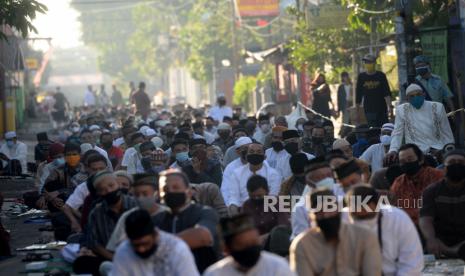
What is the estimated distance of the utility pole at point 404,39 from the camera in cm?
2175

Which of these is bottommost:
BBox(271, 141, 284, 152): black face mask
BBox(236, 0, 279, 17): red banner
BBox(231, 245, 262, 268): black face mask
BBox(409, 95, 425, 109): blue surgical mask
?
BBox(231, 245, 262, 268): black face mask

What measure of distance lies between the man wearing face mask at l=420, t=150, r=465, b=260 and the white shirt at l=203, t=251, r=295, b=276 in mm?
4794

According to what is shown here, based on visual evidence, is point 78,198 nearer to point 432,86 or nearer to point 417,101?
point 417,101

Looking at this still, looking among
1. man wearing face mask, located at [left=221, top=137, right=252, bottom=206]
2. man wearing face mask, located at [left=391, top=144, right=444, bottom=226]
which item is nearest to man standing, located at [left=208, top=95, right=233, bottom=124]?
man wearing face mask, located at [left=221, top=137, right=252, bottom=206]

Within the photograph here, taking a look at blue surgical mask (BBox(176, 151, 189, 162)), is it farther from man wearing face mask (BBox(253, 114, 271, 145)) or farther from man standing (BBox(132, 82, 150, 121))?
man standing (BBox(132, 82, 150, 121))

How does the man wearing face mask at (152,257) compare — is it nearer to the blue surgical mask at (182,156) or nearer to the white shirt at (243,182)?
the white shirt at (243,182)

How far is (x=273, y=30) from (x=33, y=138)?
21.8m

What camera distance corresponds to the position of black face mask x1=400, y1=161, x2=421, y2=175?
13797 mm

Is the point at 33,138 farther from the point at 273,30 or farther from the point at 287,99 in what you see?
the point at 273,30

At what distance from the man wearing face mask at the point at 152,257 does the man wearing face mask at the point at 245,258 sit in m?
0.56

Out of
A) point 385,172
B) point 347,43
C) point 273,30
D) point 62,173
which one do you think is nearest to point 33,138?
point 347,43

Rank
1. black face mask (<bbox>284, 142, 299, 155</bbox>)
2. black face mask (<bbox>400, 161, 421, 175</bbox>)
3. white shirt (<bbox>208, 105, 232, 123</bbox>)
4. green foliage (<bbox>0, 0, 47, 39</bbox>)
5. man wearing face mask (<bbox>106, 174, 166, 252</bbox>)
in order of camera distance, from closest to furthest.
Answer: man wearing face mask (<bbox>106, 174, 166, 252</bbox>) → black face mask (<bbox>400, 161, 421, 175</bbox>) → black face mask (<bbox>284, 142, 299, 155</bbox>) → green foliage (<bbox>0, 0, 47, 39</bbox>) → white shirt (<bbox>208, 105, 232, 123</bbox>)

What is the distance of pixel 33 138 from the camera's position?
49.9 m

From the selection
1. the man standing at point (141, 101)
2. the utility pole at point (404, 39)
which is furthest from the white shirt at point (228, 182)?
the man standing at point (141, 101)
